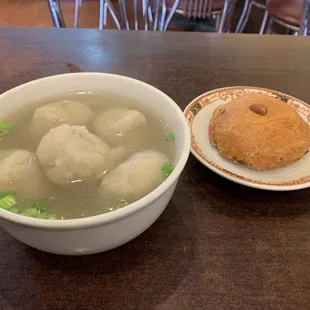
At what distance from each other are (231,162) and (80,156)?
0.37m

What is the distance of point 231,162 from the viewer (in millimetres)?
841

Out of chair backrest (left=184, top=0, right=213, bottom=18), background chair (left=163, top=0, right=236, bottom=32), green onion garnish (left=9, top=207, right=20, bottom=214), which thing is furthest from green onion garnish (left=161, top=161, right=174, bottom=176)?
chair backrest (left=184, top=0, right=213, bottom=18)

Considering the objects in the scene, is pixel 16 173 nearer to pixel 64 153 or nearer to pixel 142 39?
pixel 64 153

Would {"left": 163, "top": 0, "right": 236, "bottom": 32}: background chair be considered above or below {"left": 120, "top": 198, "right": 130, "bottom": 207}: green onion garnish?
below

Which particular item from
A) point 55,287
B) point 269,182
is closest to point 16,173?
point 55,287

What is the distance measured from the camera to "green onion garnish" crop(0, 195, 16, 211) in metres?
0.56

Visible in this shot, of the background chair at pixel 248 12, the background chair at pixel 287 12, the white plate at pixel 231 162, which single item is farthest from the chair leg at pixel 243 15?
the white plate at pixel 231 162

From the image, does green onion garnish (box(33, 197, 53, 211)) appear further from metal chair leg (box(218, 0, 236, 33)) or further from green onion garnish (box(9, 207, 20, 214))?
metal chair leg (box(218, 0, 236, 33))

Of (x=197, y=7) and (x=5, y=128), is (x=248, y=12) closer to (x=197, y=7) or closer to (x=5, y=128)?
Result: (x=197, y=7)

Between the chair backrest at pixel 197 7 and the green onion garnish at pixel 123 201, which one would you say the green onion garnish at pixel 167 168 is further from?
the chair backrest at pixel 197 7

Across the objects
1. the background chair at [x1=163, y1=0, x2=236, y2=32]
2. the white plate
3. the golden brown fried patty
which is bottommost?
the background chair at [x1=163, y1=0, x2=236, y2=32]

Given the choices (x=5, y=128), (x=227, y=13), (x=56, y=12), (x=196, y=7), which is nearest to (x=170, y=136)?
(x=5, y=128)

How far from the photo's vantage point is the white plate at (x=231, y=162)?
0.75 m

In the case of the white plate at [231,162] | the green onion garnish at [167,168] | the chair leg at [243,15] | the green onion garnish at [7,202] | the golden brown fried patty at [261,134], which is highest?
the green onion garnish at [167,168]
